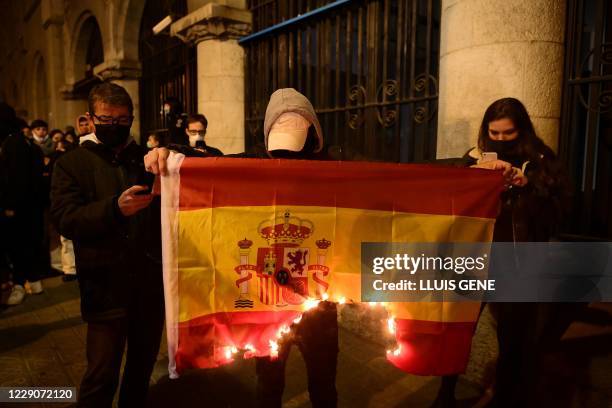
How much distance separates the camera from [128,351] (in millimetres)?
2377

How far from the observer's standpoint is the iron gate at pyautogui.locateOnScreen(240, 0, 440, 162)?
3971 mm

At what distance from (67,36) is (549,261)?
14.4 meters

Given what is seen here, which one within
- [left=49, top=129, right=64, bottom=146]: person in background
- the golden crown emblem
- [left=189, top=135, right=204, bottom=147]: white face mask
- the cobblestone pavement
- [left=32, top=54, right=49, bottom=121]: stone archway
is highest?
[left=32, top=54, right=49, bottom=121]: stone archway

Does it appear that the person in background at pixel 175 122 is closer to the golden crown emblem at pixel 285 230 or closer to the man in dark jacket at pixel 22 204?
the man in dark jacket at pixel 22 204

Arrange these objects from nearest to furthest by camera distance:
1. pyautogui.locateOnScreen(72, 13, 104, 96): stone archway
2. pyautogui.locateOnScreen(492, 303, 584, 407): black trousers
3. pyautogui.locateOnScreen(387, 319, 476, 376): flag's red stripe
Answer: pyautogui.locateOnScreen(387, 319, 476, 376): flag's red stripe < pyautogui.locateOnScreen(492, 303, 584, 407): black trousers < pyautogui.locateOnScreen(72, 13, 104, 96): stone archway

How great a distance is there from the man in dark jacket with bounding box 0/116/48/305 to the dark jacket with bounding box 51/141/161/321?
3.55m

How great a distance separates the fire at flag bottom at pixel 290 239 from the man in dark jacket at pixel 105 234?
0.38 m

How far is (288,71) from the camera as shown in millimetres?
5527

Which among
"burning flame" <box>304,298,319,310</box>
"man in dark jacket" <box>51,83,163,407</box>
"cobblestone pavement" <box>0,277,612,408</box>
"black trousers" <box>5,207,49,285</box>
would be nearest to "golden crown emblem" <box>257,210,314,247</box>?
"burning flame" <box>304,298,319,310</box>

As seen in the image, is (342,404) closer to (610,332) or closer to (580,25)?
(610,332)

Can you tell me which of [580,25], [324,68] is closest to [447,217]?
[580,25]

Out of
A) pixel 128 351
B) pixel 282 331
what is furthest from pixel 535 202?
pixel 128 351

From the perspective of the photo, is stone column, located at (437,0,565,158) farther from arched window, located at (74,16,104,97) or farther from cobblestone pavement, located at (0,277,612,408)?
arched window, located at (74,16,104,97)

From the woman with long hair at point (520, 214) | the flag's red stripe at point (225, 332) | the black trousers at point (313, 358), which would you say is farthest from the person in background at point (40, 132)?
the woman with long hair at point (520, 214)
